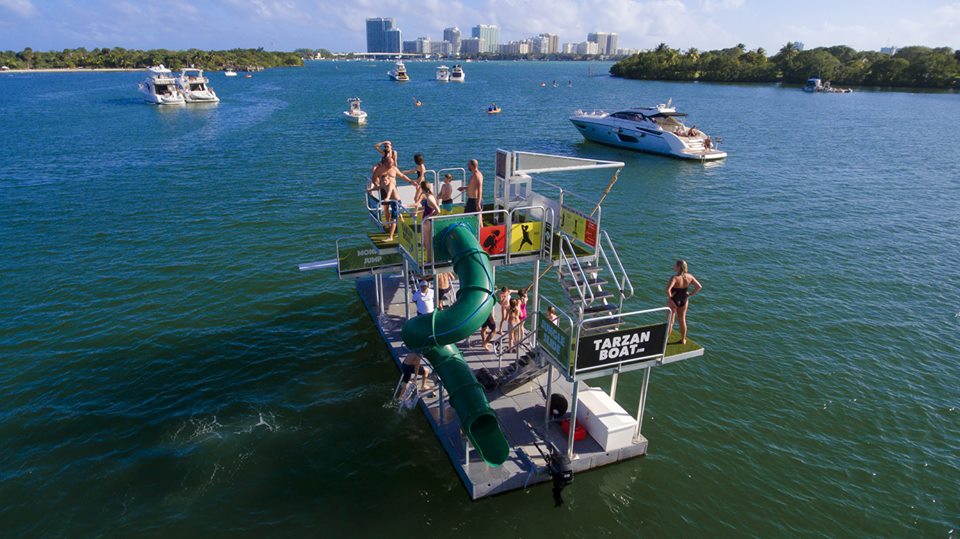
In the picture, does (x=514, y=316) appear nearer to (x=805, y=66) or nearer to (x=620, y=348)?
(x=620, y=348)

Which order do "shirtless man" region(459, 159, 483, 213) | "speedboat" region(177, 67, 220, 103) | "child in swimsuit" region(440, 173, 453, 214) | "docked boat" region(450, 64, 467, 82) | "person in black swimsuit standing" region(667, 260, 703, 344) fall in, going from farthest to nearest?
"docked boat" region(450, 64, 467, 82), "speedboat" region(177, 67, 220, 103), "child in swimsuit" region(440, 173, 453, 214), "shirtless man" region(459, 159, 483, 213), "person in black swimsuit standing" region(667, 260, 703, 344)

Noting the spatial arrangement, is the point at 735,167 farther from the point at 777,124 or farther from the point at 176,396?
the point at 176,396

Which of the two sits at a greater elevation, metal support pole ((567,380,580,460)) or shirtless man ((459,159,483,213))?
shirtless man ((459,159,483,213))

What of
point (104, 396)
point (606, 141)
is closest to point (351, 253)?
point (104, 396)

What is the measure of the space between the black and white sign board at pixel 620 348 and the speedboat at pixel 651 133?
146ft

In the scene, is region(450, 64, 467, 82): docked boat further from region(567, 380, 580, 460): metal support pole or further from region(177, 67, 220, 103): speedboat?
region(567, 380, 580, 460): metal support pole

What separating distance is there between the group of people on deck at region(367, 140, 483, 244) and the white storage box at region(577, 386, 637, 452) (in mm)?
6338

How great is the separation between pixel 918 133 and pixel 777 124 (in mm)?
15596

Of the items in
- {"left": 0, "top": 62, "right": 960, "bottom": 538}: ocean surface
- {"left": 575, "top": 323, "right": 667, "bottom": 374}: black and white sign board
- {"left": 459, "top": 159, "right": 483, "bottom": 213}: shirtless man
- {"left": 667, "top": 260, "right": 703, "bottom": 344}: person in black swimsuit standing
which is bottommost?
{"left": 0, "top": 62, "right": 960, "bottom": 538}: ocean surface

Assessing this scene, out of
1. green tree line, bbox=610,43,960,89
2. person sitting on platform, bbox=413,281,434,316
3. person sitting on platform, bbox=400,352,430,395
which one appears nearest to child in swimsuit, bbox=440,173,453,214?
person sitting on platform, bbox=413,281,434,316

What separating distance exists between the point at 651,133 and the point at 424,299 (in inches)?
1753

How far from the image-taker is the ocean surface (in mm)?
12969

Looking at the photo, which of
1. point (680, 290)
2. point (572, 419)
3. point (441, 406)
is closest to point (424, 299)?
point (441, 406)

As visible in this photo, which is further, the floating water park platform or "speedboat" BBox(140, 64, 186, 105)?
"speedboat" BBox(140, 64, 186, 105)
